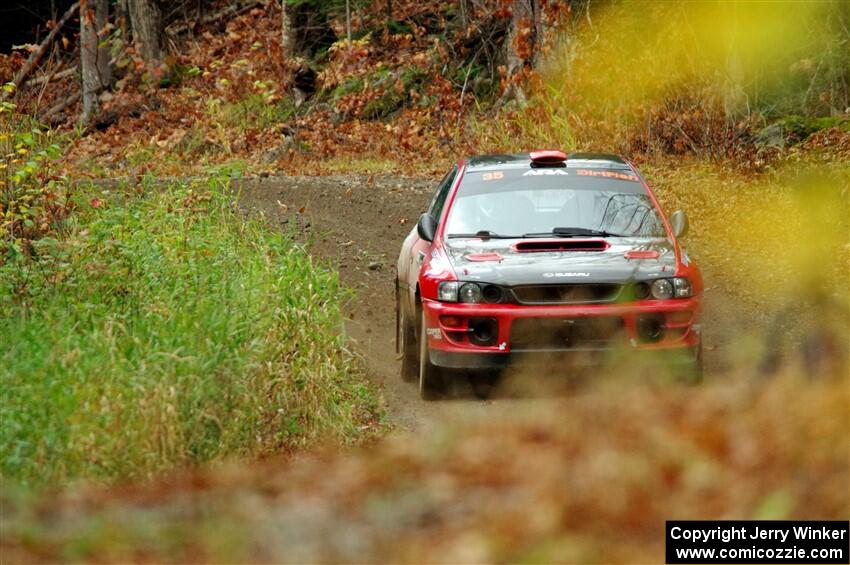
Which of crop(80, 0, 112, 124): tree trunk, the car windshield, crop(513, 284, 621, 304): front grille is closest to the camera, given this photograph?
crop(513, 284, 621, 304): front grille

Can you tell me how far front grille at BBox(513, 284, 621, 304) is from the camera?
→ 8.91 m

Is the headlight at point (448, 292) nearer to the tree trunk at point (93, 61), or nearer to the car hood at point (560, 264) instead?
the car hood at point (560, 264)

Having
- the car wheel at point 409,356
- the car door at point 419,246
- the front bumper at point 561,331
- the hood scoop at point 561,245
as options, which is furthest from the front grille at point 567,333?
the car wheel at point 409,356

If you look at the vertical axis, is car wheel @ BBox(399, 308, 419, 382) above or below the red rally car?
below

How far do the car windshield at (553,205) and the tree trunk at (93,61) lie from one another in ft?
82.7

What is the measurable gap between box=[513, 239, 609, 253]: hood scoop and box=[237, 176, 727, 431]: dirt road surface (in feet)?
3.52

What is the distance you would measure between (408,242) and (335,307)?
3.71 feet

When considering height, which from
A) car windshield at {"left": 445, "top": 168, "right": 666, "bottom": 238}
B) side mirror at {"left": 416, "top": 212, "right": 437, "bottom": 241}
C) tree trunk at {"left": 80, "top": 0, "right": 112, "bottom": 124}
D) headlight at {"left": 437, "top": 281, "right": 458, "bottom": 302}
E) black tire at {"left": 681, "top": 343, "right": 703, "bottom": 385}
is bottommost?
tree trunk at {"left": 80, "top": 0, "right": 112, "bottom": 124}

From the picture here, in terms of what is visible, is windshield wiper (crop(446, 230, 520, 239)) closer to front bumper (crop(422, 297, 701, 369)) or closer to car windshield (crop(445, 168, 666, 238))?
car windshield (crop(445, 168, 666, 238))

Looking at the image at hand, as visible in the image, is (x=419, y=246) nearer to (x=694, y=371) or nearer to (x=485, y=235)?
(x=485, y=235)

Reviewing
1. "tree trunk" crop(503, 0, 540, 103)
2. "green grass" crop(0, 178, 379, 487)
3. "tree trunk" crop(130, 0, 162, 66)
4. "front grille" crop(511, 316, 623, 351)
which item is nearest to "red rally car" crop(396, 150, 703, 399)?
"front grille" crop(511, 316, 623, 351)

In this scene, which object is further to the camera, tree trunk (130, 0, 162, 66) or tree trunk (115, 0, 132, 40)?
tree trunk (115, 0, 132, 40)

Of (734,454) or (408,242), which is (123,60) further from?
(734,454)

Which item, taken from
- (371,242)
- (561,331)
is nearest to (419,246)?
(561,331)
